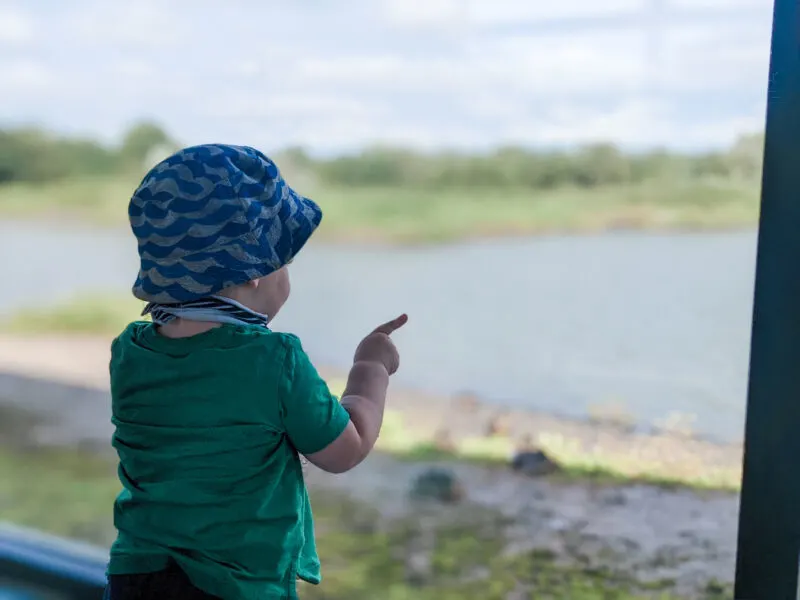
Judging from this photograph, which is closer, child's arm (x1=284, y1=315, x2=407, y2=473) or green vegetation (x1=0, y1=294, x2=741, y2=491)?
child's arm (x1=284, y1=315, x2=407, y2=473)

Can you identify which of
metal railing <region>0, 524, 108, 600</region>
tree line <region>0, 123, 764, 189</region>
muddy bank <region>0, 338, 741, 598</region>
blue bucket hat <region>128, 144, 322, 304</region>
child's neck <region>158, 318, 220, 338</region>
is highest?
tree line <region>0, 123, 764, 189</region>

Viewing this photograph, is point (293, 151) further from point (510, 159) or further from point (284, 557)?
point (284, 557)

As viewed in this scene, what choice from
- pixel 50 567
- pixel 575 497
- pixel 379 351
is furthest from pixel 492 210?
pixel 50 567

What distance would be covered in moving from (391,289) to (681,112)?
718 mm

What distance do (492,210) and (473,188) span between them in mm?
67

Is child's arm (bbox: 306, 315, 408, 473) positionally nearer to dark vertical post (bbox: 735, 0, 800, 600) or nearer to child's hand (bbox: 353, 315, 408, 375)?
child's hand (bbox: 353, 315, 408, 375)

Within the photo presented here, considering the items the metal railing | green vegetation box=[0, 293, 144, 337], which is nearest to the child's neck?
the metal railing

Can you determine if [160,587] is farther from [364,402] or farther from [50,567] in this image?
[50,567]

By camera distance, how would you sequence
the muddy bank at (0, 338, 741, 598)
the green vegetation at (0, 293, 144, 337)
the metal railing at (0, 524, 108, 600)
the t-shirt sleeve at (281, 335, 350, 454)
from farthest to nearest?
1. the green vegetation at (0, 293, 144, 337)
2. the metal railing at (0, 524, 108, 600)
3. the muddy bank at (0, 338, 741, 598)
4. the t-shirt sleeve at (281, 335, 350, 454)

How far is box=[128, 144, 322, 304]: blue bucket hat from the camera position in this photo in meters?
0.84

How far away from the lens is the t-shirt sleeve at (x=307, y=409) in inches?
33.0

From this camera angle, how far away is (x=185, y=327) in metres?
0.89

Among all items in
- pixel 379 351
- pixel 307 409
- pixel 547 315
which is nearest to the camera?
pixel 307 409

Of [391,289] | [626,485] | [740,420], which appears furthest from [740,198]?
[391,289]
